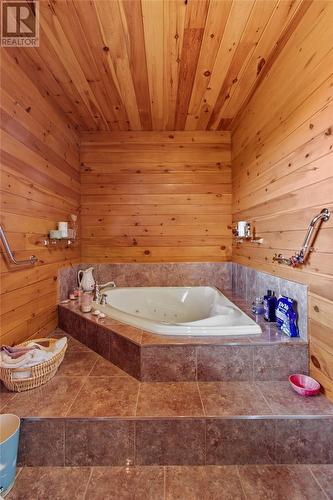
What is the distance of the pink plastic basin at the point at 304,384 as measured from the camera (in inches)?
49.7

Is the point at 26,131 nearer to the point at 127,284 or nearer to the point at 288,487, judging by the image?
the point at 127,284

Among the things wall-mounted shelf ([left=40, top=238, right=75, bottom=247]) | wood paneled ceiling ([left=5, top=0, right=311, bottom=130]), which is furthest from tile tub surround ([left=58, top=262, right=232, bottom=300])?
wood paneled ceiling ([left=5, top=0, right=311, bottom=130])

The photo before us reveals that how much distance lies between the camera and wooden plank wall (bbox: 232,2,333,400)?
3.96 feet

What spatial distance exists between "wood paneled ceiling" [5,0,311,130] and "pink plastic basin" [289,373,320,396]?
83.0 inches

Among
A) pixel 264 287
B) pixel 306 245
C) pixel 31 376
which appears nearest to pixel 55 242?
pixel 31 376

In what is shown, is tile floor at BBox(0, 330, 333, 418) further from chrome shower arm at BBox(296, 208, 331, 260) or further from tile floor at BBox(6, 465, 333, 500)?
chrome shower arm at BBox(296, 208, 331, 260)

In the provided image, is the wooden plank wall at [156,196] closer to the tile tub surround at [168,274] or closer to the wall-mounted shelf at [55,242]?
the tile tub surround at [168,274]

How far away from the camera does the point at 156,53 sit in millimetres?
1613

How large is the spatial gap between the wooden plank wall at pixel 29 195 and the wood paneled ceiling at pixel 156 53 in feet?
0.63

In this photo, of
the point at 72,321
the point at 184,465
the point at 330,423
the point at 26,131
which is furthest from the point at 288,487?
the point at 26,131

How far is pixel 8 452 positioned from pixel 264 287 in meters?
1.84

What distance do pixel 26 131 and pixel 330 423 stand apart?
2.58 m

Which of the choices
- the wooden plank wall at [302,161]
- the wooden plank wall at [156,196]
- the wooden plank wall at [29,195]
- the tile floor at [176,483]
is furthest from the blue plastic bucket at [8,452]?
the wooden plank wall at [156,196]

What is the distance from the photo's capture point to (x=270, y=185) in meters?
1.82
